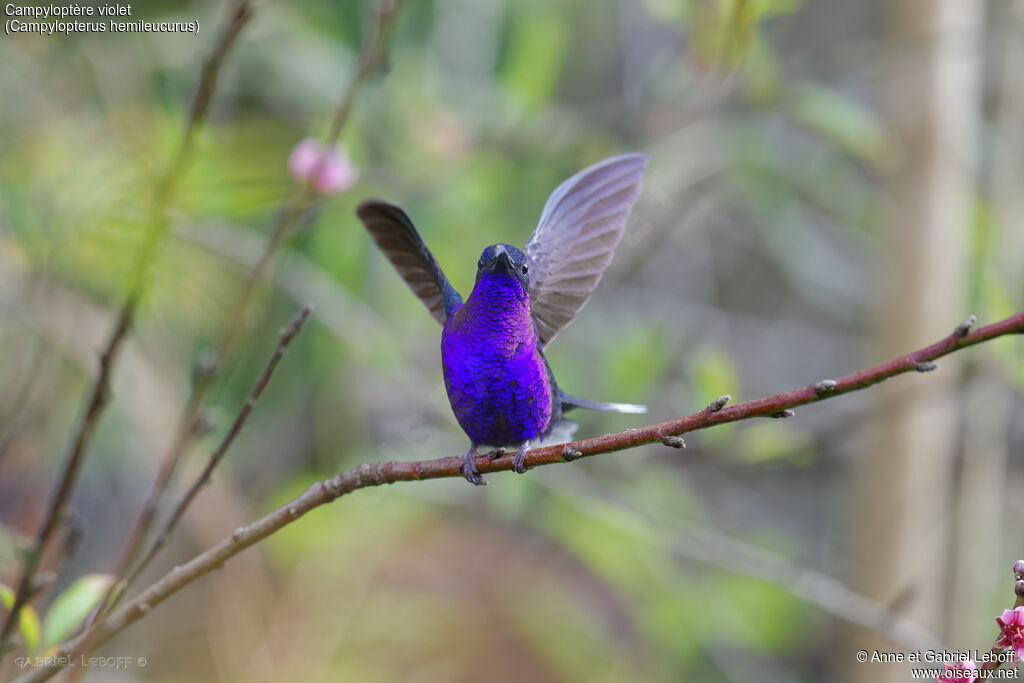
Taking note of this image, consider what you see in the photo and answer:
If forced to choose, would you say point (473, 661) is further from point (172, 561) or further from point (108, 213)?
point (108, 213)

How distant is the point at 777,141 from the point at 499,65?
1.14 m

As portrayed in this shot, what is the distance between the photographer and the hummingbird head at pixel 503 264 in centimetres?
63

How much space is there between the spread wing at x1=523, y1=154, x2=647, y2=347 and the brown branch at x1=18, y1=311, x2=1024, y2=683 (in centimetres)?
17

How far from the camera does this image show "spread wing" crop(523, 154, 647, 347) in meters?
0.71

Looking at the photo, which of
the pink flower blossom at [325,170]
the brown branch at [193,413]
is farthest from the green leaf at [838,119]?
the brown branch at [193,413]

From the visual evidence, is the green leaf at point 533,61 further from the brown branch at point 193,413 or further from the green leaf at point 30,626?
the green leaf at point 30,626

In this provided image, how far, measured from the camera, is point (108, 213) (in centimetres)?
148

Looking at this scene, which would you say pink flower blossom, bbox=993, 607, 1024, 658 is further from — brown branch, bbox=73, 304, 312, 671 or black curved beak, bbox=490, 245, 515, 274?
brown branch, bbox=73, 304, 312, 671

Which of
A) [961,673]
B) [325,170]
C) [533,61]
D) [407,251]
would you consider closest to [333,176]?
[325,170]

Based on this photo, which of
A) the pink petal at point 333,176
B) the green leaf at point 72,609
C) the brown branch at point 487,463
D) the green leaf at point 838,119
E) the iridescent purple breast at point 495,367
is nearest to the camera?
the brown branch at point 487,463

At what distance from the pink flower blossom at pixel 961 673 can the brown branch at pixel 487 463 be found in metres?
0.22

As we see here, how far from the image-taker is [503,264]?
637 millimetres

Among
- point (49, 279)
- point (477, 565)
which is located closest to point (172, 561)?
point (477, 565)

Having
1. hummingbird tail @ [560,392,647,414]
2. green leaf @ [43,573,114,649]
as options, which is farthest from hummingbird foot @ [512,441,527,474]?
green leaf @ [43,573,114,649]
